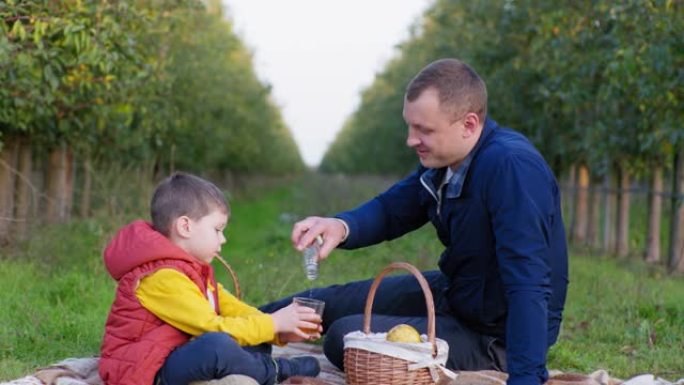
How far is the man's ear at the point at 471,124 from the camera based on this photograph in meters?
4.95

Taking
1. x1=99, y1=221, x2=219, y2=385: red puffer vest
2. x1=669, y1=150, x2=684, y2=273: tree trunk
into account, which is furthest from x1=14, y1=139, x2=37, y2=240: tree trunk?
x1=669, y1=150, x2=684, y2=273: tree trunk

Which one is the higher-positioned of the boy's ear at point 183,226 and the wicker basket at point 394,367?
the boy's ear at point 183,226

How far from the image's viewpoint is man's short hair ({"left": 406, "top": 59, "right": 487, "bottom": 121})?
191 inches

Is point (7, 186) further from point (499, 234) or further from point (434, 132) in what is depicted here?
point (499, 234)

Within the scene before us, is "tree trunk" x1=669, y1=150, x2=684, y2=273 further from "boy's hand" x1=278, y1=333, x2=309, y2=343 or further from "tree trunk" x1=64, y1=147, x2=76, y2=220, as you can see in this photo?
"boy's hand" x1=278, y1=333, x2=309, y2=343

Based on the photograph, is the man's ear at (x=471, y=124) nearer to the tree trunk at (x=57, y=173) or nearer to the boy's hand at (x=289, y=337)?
the boy's hand at (x=289, y=337)

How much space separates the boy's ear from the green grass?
131cm

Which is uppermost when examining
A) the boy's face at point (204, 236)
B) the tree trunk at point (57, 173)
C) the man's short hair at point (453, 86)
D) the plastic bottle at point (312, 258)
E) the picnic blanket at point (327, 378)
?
the man's short hair at point (453, 86)

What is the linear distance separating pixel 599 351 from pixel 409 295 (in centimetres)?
200

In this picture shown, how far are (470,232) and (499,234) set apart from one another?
46 cm

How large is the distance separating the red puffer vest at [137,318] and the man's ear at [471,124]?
148 centimetres

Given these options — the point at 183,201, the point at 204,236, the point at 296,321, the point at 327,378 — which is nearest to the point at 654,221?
the point at 327,378

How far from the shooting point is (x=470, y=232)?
17.1 ft

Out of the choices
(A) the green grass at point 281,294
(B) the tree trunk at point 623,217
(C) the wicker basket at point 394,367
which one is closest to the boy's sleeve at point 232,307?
(C) the wicker basket at point 394,367
